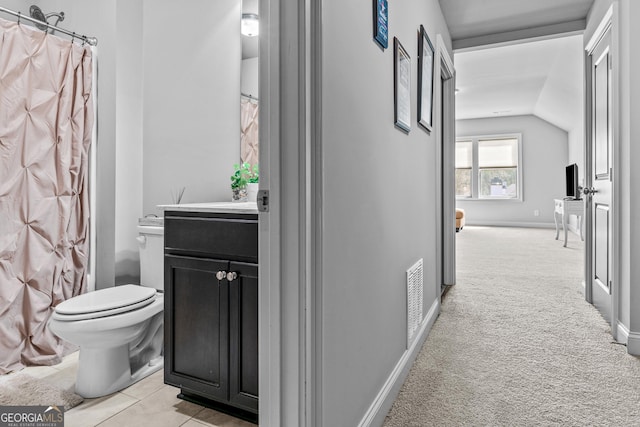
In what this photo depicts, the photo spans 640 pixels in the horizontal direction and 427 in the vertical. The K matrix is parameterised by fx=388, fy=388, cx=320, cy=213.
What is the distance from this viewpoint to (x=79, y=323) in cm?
164

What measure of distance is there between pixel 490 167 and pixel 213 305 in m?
9.04

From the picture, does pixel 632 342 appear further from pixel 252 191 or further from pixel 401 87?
pixel 252 191

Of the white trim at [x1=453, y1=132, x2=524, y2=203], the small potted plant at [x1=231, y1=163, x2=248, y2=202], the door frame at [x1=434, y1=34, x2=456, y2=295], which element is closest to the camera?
the small potted plant at [x1=231, y1=163, x2=248, y2=202]

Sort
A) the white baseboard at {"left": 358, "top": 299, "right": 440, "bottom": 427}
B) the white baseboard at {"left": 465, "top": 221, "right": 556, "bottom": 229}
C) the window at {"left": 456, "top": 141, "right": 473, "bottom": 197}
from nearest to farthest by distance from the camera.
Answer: the white baseboard at {"left": 358, "top": 299, "right": 440, "bottom": 427} < the white baseboard at {"left": 465, "top": 221, "right": 556, "bottom": 229} < the window at {"left": 456, "top": 141, "right": 473, "bottom": 197}

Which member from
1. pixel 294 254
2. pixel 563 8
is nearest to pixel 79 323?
pixel 294 254

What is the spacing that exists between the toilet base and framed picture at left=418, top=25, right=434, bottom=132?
6.54 ft

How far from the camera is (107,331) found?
1.69 metres

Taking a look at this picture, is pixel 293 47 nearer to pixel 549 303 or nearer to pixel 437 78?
pixel 437 78

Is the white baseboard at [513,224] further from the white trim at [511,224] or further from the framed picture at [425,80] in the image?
the framed picture at [425,80]

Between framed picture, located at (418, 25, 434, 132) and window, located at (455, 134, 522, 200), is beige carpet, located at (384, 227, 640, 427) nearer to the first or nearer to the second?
framed picture, located at (418, 25, 434, 132)

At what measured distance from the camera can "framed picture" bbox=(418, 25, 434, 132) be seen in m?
2.22

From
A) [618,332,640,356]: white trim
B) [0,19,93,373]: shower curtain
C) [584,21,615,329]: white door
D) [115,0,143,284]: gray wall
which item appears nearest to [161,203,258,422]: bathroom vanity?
[115,0,143,284]: gray wall

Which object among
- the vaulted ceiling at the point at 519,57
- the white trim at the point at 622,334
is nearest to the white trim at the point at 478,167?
the vaulted ceiling at the point at 519,57

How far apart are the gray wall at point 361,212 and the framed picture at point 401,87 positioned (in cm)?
5
